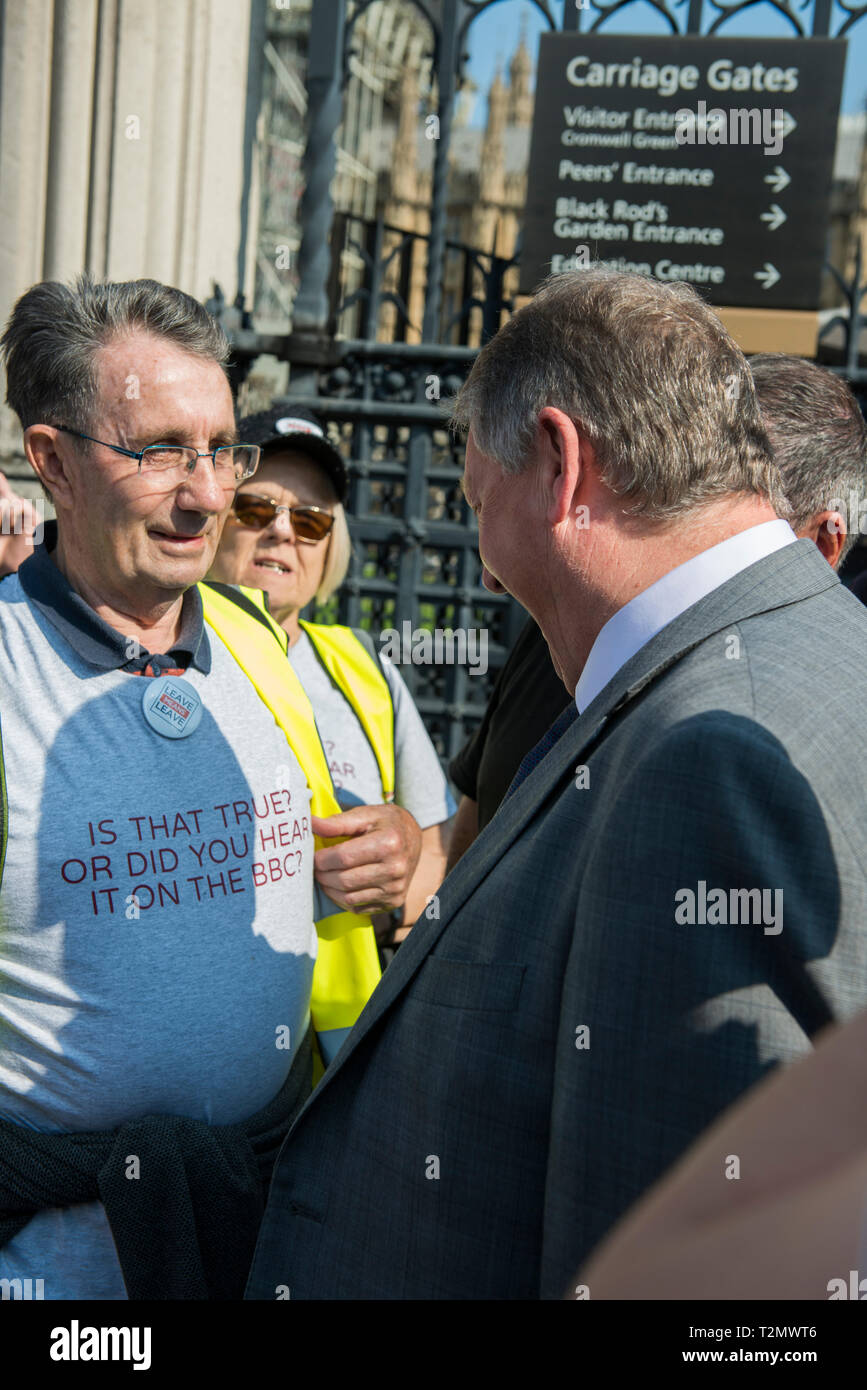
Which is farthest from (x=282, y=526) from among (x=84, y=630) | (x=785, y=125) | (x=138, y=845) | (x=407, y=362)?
(x=785, y=125)

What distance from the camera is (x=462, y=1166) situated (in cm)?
114

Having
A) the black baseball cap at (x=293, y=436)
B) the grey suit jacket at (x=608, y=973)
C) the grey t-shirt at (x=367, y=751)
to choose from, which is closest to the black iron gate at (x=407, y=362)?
the black baseball cap at (x=293, y=436)

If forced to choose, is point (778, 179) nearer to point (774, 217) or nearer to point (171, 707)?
point (774, 217)

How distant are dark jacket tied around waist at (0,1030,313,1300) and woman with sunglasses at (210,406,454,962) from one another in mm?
529

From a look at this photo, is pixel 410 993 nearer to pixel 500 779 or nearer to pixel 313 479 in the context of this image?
pixel 500 779

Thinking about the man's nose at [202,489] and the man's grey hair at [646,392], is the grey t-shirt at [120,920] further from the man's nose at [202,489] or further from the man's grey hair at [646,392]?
the man's grey hair at [646,392]

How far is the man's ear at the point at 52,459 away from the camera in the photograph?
1875mm

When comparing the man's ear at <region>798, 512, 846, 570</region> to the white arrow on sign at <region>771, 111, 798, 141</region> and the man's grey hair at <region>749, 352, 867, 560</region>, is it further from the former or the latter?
the white arrow on sign at <region>771, 111, 798, 141</region>

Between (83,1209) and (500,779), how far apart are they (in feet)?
3.93

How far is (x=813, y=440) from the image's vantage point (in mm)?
1927

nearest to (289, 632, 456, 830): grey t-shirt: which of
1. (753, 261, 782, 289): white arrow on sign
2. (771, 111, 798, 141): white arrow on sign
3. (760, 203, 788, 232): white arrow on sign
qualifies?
(753, 261, 782, 289): white arrow on sign

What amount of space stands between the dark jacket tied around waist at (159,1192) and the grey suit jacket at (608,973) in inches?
13.0

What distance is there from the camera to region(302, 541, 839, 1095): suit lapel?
1.16 m

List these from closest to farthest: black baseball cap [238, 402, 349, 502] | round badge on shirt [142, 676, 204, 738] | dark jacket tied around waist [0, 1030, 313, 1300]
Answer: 1. dark jacket tied around waist [0, 1030, 313, 1300]
2. round badge on shirt [142, 676, 204, 738]
3. black baseball cap [238, 402, 349, 502]
